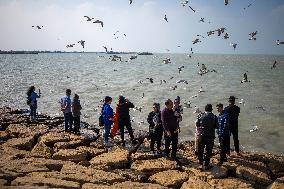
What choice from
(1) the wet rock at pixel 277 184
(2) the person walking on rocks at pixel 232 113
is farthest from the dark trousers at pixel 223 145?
(1) the wet rock at pixel 277 184

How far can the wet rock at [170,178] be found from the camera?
29.5 ft

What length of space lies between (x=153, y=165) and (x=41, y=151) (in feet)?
14.4

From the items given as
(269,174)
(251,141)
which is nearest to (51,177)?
(269,174)

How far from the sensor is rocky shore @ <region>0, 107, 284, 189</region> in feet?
27.5

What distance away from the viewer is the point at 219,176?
959cm

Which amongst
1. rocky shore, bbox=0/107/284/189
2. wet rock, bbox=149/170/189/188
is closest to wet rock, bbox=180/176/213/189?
rocky shore, bbox=0/107/284/189

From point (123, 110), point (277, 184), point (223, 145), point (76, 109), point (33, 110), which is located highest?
point (123, 110)

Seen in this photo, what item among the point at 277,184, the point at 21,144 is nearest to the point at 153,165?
the point at 277,184

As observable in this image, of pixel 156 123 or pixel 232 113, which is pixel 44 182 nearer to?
pixel 156 123

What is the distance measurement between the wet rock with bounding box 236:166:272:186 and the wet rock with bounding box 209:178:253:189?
1.70ft

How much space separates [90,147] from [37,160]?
8.64 feet

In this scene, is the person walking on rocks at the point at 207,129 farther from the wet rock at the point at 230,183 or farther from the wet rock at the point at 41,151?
the wet rock at the point at 41,151

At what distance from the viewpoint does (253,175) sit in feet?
32.6

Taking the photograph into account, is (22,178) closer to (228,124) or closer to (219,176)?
(219,176)
